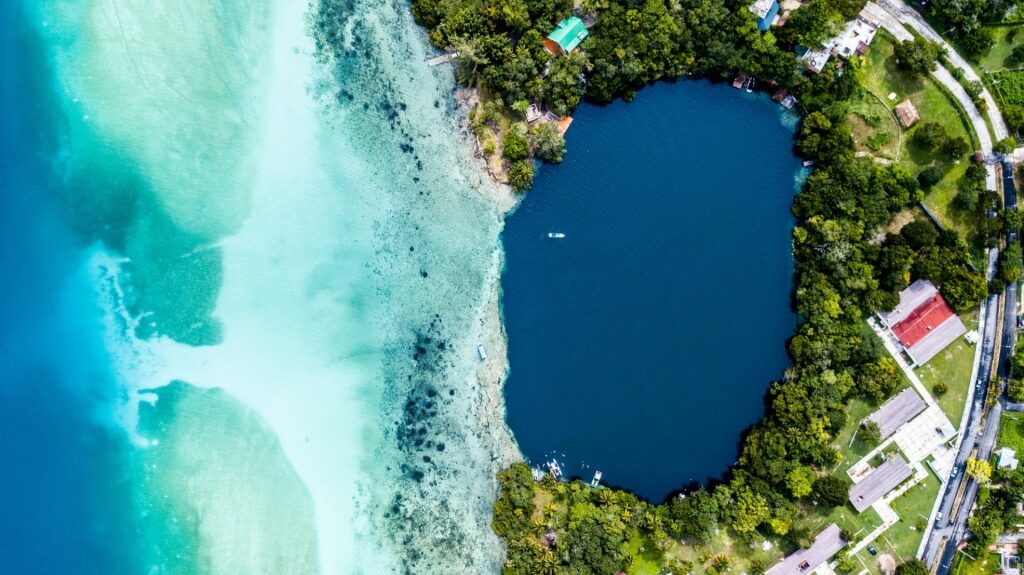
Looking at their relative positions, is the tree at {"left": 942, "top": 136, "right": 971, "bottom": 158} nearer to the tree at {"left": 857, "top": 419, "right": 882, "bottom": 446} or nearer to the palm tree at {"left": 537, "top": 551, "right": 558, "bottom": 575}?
the tree at {"left": 857, "top": 419, "right": 882, "bottom": 446}

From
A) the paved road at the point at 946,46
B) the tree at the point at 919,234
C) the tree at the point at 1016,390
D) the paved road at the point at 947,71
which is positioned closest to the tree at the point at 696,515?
the tree at the point at 1016,390

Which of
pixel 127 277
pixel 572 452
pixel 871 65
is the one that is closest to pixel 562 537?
pixel 572 452

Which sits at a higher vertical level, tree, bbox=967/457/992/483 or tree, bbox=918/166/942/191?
tree, bbox=918/166/942/191

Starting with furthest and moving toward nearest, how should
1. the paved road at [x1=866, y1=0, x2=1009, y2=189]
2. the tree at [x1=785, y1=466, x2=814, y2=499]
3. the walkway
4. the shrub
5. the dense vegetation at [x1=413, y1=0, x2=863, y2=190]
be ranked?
the paved road at [x1=866, y1=0, x2=1009, y2=189] < the shrub < the walkway < the dense vegetation at [x1=413, y1=0, x2=863, y2=190] < the tree at [x1=785, y1=466, x2=814, y2=499]

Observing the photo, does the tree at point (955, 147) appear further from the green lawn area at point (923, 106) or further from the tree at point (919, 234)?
the tree at point (919, 234)

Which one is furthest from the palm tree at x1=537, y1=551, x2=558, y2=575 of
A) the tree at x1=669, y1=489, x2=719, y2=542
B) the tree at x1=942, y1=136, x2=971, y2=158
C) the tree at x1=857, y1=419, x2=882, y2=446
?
the tree at x1=942, y1=136, x2=971, y2=158

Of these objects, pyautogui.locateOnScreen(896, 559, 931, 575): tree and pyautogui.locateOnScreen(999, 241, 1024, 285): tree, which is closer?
pyautogui.locateOnScreen(896, 559, 931, 575): tree

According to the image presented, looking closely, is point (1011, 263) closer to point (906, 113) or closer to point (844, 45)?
point (906, 113)
